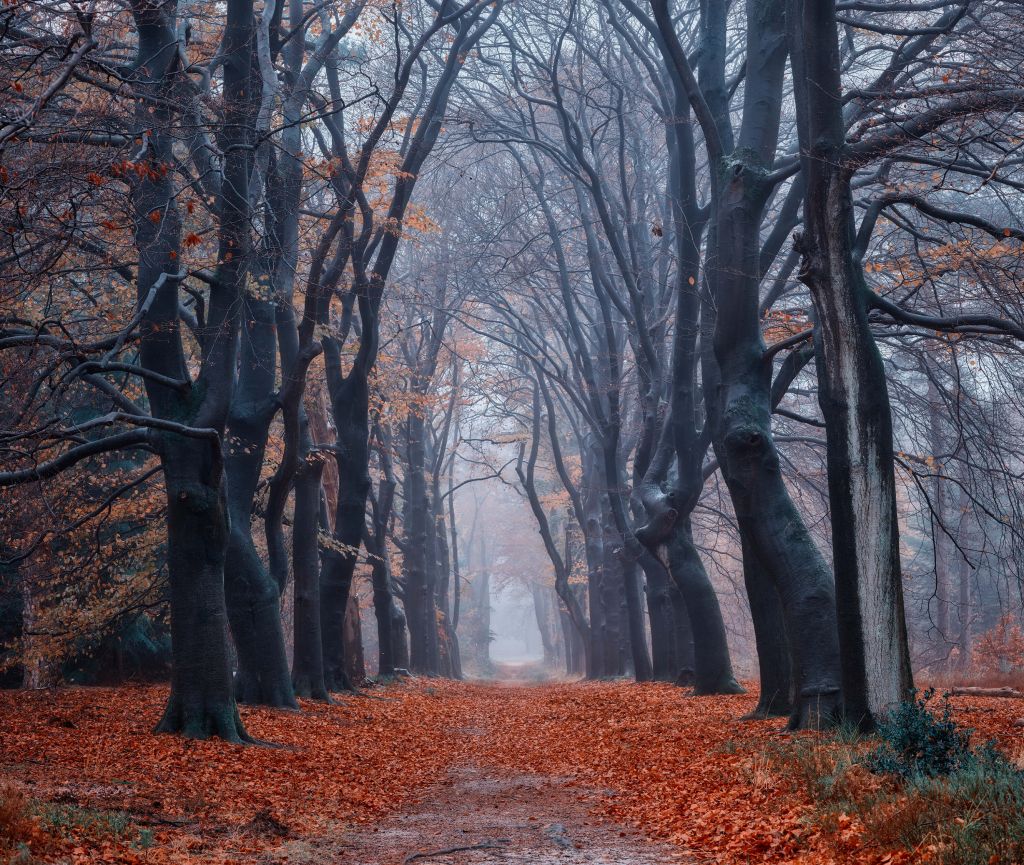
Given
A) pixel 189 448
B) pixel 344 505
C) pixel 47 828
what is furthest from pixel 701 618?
pixel 47 828

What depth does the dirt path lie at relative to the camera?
574 centimetres

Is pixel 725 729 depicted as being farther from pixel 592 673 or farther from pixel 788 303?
pixel 592 673

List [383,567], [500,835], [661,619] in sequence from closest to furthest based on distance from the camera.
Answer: [500,835], [661,619], [383,567]

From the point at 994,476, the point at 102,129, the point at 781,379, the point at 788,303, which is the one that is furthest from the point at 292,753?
the point at 788,303

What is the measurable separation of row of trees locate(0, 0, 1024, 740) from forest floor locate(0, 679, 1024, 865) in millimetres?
1158

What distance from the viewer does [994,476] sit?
37.7ft

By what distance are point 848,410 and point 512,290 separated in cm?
1515

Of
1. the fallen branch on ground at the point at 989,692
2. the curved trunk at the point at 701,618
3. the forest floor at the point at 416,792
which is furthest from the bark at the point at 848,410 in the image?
the curved trunk at the point at 701,618

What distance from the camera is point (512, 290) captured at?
74.3 ft

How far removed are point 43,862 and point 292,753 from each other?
17.6 feet

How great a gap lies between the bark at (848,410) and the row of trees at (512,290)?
0.03 m

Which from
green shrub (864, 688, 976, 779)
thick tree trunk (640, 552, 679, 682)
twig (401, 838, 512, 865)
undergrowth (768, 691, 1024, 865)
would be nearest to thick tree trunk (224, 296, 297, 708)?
twig (401, 838, 512, 865)

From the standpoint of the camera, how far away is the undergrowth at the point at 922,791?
434 cm

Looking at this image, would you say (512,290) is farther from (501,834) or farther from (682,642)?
(501,834)
